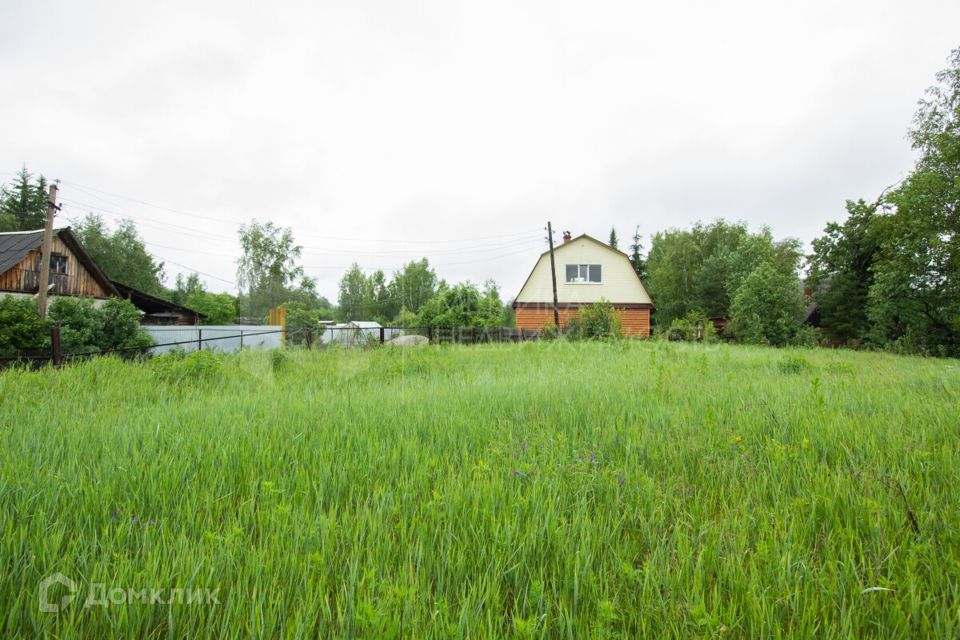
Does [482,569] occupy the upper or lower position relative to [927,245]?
lower

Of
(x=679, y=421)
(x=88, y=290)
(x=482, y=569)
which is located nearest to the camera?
(x=482, y=569)

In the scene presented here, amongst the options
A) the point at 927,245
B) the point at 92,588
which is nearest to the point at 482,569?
the point at 92,588

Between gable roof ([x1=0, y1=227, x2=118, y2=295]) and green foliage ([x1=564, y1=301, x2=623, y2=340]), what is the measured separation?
102 feet

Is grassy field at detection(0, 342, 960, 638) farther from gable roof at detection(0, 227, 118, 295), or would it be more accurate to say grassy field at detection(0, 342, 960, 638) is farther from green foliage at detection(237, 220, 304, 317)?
green foliage at detection(237, 220, 304, 317)

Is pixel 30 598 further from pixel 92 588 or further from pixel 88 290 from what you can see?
pixel 88 290

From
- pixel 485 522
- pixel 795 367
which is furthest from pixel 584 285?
pixel 485 522

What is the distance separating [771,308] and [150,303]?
44.5 metres

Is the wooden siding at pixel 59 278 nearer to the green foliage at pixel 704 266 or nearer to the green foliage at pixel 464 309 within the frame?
the green foliage at pixel 464 309

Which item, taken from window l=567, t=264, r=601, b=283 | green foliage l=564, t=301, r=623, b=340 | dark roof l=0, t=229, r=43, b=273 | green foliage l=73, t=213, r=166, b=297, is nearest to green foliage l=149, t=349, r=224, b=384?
green foliage l=564, t=301, r=623, b=340

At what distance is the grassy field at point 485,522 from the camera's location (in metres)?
1.15

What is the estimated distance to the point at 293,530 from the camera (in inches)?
62.2

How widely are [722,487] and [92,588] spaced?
265cm

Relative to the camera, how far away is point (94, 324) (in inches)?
685

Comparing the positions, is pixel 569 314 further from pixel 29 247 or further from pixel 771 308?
pixel 29 247
